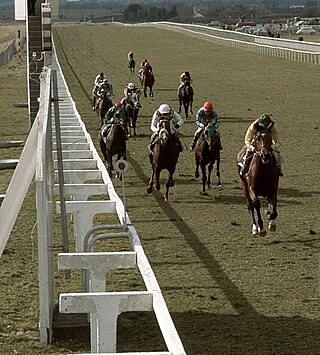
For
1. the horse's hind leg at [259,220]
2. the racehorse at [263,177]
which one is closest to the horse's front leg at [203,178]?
the racehorse at [263,177]

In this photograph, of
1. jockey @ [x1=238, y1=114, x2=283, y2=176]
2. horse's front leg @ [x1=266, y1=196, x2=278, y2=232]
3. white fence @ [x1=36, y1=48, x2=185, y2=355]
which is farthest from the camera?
jockey @ [x1=238, y1=114, x2=283, y2=176]

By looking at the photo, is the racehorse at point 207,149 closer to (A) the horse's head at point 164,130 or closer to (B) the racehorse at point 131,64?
A: (A) the horse's head at point 164,130

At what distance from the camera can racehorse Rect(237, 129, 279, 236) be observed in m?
11.0

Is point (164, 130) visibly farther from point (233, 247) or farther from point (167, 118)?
point (233, 247)

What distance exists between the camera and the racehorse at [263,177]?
36.1ft

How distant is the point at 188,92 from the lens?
2475cm

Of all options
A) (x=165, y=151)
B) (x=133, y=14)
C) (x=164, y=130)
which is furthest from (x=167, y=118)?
(x=133, y=14)

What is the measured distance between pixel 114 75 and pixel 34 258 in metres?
30.1

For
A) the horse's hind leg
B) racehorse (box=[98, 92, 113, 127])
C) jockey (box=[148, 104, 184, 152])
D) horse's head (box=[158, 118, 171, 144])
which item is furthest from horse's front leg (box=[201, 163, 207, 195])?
racehorse (box=[98, 92, 113, 127])

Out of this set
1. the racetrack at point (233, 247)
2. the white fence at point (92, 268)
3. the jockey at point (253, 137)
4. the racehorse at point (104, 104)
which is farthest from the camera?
the racehorse at point (104, 104)

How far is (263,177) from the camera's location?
11.1 meters

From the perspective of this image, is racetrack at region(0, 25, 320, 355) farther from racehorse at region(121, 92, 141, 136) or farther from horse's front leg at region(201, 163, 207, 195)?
racehorse at region(121, 92, 141, 136)

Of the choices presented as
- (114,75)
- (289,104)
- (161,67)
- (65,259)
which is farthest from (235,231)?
(161,67)

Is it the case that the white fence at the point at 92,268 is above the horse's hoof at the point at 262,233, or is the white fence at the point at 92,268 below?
above
